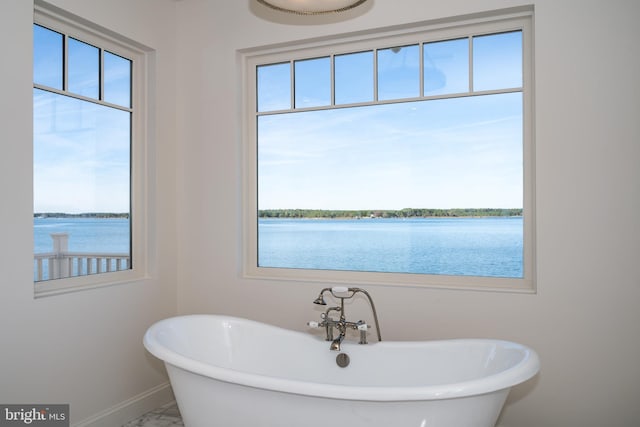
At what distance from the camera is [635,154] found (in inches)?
88.7

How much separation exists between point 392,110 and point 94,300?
2.08 m

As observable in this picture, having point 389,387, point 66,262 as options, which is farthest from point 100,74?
point 389,387

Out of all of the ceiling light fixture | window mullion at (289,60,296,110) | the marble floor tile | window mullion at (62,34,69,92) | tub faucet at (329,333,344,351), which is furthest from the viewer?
window mullion at (289,60,296,110)

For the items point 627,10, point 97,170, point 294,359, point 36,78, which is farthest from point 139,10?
point 627,10

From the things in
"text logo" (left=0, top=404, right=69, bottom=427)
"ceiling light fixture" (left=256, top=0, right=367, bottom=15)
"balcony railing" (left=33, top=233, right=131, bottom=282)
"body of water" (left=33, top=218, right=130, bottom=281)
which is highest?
"ceiling light fixture" (left=256, top=0, right=367, bottom=15)

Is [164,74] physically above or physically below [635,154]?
above

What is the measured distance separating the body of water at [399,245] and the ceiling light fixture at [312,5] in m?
1.39

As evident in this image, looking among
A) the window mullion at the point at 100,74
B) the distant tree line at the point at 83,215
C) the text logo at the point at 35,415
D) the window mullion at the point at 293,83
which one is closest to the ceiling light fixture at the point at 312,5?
the window mullion at the point at 293,83

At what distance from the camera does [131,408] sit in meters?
2.85

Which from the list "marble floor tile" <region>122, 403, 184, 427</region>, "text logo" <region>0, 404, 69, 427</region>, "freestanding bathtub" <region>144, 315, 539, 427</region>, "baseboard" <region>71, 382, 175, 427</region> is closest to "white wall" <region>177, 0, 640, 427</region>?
"freestanding bathtub" <region>144, 315, 539, 427</region>

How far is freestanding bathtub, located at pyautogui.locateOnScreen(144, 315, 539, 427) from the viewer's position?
168 centimetres

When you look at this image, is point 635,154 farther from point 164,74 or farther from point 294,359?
point 164,74

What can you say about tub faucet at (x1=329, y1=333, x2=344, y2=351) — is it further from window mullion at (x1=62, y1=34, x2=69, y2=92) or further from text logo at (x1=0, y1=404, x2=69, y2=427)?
window mullion at (x1=62, y1=34, x2=69, y2=92)

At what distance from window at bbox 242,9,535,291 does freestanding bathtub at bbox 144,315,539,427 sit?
58 centimetres
